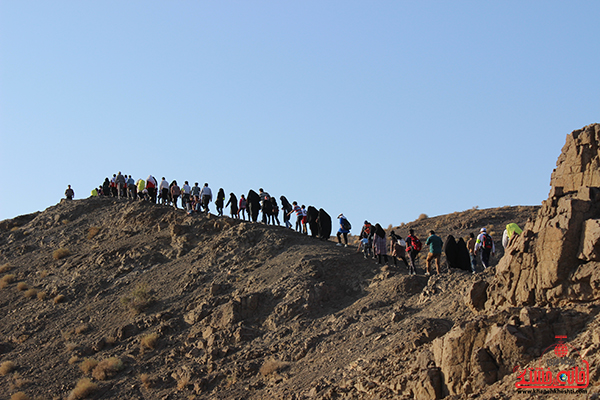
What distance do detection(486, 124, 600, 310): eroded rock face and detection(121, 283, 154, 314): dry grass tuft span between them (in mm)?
12304

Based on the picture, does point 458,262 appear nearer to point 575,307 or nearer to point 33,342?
point 575,307

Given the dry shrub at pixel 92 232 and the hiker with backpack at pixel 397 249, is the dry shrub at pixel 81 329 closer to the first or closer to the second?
the dry shrub at pixel 92 232

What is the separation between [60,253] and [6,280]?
252cm

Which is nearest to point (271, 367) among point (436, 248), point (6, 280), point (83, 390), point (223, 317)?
point (223, 317)

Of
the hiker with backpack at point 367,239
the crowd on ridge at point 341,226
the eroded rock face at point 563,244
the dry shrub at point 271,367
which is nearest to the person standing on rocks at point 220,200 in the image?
the crowd on ridge at point 341,226

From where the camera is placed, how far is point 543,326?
1030 cm

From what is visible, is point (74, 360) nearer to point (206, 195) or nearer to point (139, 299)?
point (139, 299)

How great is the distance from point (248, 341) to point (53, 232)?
57.1ft

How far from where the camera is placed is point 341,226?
21.8m

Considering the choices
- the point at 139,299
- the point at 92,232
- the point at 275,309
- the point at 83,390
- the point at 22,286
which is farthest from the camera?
the point at 92,232

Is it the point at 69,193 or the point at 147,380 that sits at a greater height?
the point at 69,193

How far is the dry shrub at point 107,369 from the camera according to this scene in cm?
1722

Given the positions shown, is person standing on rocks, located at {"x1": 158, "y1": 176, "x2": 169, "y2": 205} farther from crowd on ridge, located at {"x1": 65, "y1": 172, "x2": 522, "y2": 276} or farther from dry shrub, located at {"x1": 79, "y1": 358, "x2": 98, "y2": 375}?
dry shrub, located at {"x1": 79, "y1": 358, "x2": 98, "y2": 375}

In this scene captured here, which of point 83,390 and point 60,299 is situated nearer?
point 83,390
